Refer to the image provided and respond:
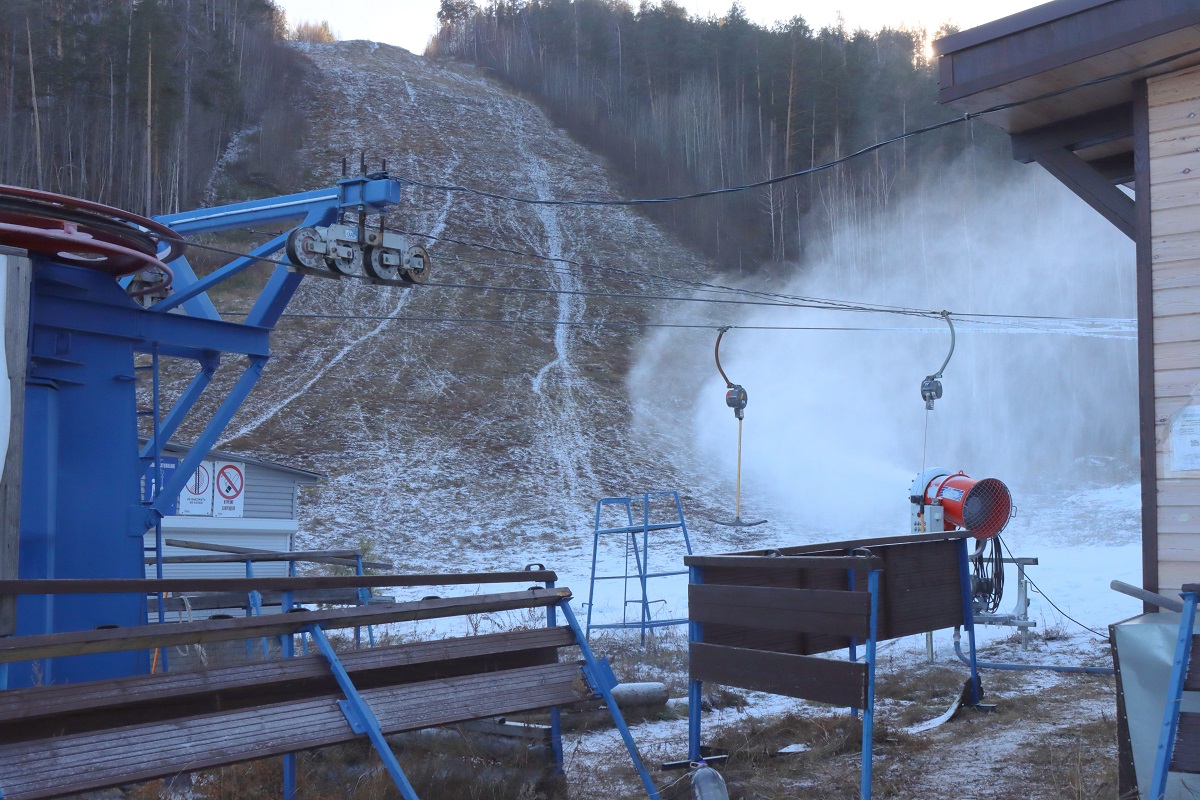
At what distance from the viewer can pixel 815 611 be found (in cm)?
515

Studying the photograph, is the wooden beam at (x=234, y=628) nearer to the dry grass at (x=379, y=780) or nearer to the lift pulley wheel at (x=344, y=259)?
the dry grass at (x=379, y=780)

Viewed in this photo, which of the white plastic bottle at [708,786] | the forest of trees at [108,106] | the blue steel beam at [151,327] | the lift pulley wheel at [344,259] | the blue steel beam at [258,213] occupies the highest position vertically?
the forest of trees at [108,106]

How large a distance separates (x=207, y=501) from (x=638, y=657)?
27.0 feet

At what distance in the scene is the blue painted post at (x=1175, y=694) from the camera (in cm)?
365

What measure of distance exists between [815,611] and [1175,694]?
1768 mm

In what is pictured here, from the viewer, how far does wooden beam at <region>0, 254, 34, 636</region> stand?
6319 mm

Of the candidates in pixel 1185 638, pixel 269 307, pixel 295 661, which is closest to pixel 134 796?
pixel 295 661

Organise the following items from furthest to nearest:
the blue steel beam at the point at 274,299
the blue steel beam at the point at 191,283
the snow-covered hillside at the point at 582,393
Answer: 1. the snow-covered hillside at the point at 582,393
2. the blue steel beam at the point at 191,283
3. the blue steel beam at the point at 274,299

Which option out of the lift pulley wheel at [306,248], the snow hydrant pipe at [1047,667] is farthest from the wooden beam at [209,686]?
the snow hydrant pipe at [1047,667]

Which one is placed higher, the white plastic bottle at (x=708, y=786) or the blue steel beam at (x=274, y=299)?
the blue steel beam at (x=274, y=299)

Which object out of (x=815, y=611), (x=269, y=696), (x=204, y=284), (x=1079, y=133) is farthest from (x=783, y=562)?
(x=204, y=284)

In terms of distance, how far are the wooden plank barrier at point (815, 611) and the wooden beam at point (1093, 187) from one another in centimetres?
237

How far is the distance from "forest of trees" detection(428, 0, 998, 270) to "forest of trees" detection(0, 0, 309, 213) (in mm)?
24905

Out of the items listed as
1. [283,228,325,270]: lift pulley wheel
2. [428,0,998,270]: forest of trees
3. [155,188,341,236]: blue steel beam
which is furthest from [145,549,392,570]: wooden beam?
[428,0,998,270]: forest of trees
